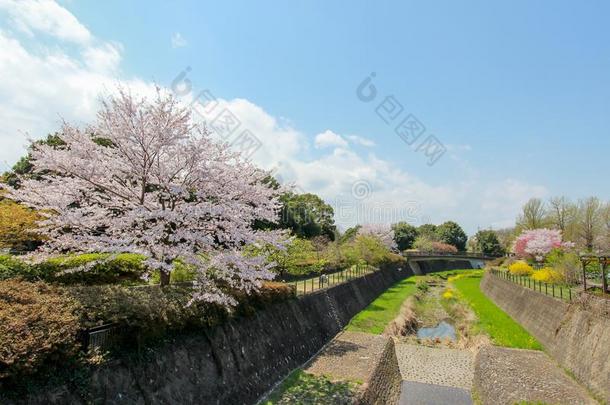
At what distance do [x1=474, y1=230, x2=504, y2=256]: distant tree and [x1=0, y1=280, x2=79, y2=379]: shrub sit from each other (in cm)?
10779

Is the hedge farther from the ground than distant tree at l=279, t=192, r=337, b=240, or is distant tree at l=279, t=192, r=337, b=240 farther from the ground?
distant tree at l=279, t=192, r=337, b=240

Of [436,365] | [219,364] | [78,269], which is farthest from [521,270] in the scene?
[78,269]

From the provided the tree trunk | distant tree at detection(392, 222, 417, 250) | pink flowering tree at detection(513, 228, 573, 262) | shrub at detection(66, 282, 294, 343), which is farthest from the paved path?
distant tree at detection(392, 222, 417, 250)

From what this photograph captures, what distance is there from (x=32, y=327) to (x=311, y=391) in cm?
1057

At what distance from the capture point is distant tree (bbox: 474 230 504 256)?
102m

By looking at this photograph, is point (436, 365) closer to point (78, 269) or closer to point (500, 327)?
point (500, 327)

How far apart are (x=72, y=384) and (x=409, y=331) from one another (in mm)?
27616

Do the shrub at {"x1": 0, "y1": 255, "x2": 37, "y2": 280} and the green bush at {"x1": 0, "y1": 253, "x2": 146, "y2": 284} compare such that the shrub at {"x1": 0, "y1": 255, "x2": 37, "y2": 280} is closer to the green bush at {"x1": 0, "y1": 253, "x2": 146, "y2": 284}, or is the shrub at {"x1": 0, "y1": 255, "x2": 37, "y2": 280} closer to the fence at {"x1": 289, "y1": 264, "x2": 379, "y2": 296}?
the green bush at {"x1": 0, "y1": 253, "x2": 146, "y2": 284}

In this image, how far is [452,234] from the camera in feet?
391

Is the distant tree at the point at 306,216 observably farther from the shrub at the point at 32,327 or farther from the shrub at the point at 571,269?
the shrub at the point at 32,327

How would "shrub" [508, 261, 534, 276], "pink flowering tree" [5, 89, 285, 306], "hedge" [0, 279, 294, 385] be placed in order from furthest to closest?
"shrub" [508, 261, 534, 276] → "pink flowering tree" [5, 89, 285, 306] → "hedge" [0, 279, 294, 385]

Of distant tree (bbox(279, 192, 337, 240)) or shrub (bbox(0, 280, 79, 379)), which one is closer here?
shrub (bbox(0, 280, 79, 379))

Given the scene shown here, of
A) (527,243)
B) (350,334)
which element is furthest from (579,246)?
(350,334)

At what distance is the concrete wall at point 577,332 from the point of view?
15297 mm
